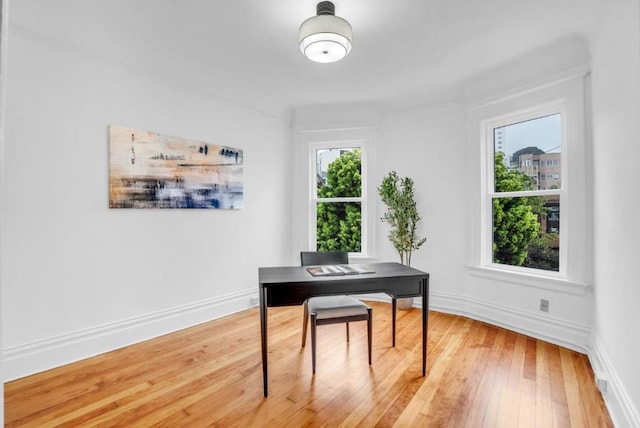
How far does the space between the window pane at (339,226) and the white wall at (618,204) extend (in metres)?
2.52

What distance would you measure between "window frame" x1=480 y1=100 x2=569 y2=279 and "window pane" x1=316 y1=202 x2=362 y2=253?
59.5 inches

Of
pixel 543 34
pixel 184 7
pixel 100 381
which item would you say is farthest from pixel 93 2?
pixel 543 34

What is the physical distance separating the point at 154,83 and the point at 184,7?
1.09 meters

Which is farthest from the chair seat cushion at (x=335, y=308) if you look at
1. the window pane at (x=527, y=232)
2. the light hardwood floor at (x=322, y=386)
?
the window pane at (x=527, y=232)

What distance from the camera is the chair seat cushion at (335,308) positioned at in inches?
96.8

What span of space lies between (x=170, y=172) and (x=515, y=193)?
3389mm

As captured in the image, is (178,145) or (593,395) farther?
(178,145)

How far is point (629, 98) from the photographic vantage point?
6.13ft

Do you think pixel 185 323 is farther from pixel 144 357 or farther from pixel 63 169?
pixel 63 169

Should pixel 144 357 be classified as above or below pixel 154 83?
below

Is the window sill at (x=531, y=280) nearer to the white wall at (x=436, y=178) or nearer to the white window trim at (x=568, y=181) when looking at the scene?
the white window trim at (x=568, y=181)

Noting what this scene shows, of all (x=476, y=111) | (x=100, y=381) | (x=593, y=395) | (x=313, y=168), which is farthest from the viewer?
(x=313, y=168)

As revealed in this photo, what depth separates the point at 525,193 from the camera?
3.34 metres

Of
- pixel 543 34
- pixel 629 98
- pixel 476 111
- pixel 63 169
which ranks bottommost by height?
pixel 63 169
